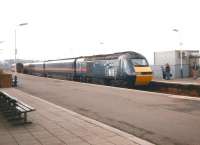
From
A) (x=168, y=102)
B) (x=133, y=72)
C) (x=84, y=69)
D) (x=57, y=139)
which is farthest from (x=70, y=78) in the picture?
(x=57, y=139)

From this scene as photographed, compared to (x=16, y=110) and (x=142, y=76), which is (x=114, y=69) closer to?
(x=142, y=76)

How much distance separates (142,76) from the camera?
28172 millimetres

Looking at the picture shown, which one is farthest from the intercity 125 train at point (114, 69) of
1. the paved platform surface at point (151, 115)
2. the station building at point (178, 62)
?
the station building at point (178, 62)

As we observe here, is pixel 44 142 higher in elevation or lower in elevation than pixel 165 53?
lower

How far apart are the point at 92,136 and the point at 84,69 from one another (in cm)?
2827

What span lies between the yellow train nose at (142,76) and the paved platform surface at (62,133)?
16301mm

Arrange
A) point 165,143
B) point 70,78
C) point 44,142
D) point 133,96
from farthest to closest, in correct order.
Result: point 70,78
point 133,96
point 165,143
point 44,142

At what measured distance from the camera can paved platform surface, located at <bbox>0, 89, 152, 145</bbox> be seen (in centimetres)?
820

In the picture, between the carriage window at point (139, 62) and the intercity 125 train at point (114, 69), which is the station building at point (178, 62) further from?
the carriage window at point (139, 62)

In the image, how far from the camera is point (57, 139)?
8.45 metres

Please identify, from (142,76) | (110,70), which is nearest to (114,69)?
(110,70)

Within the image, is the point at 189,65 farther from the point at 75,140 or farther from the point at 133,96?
the point at 75,140

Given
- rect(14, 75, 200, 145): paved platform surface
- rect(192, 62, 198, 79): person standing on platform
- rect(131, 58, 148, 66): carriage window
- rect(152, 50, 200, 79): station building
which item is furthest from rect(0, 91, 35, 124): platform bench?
rect(152, 50, 200, 79): station building

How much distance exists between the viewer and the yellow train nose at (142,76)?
27.9m
